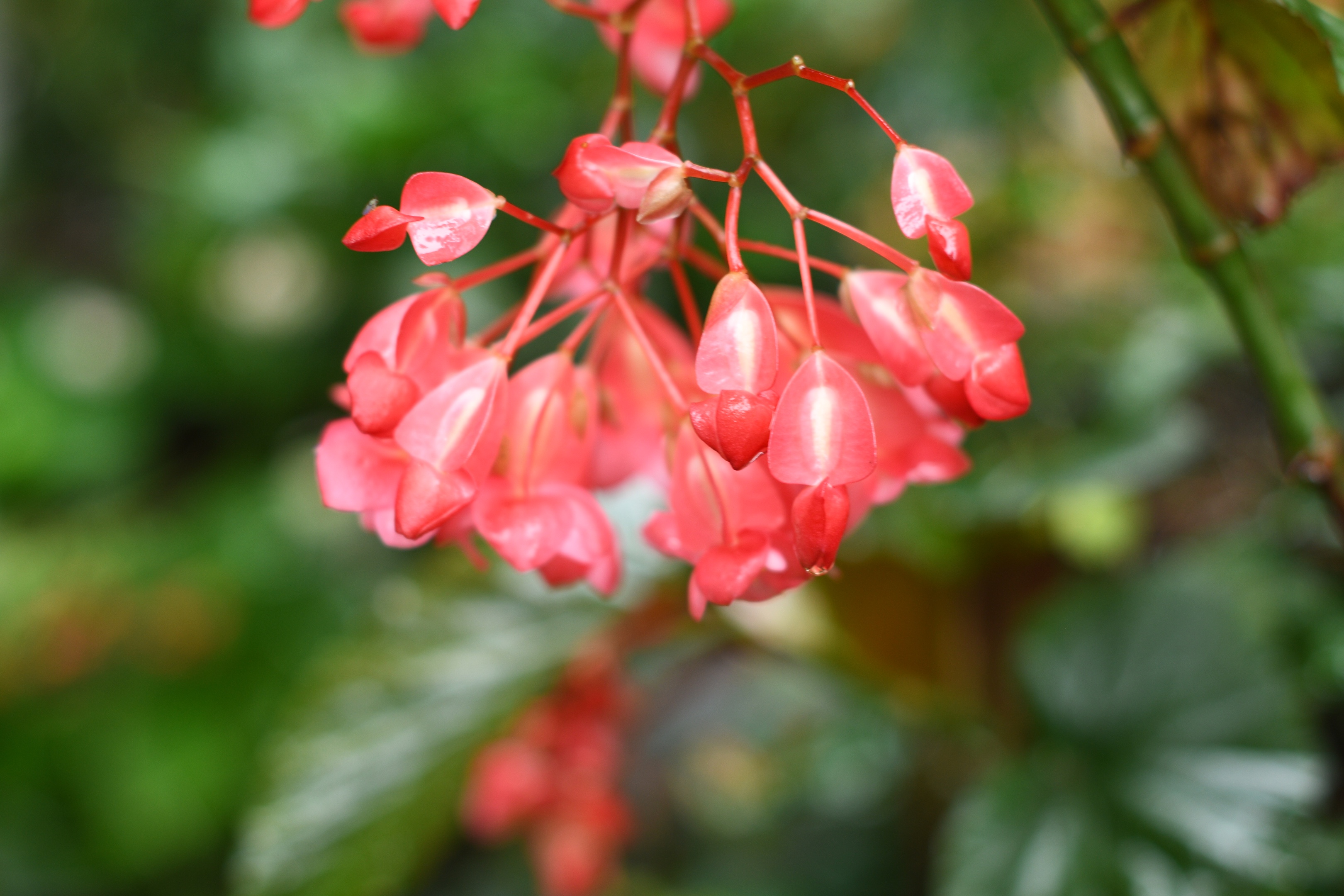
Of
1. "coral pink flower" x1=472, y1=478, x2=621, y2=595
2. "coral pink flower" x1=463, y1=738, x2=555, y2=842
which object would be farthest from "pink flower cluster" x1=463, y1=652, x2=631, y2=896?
"coral pink flower" x1=472, y1=478, x2=621, y2=595

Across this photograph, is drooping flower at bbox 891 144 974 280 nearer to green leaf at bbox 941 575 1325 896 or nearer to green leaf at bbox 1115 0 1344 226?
green leaf at bbox 1115 0 1344 226

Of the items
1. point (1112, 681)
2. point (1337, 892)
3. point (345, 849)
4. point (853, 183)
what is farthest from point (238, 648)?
point (1337, 892)

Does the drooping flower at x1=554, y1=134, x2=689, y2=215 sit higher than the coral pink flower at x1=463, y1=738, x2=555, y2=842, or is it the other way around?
the drooping flower at x1=554, y1=134, x2=689, y2=215

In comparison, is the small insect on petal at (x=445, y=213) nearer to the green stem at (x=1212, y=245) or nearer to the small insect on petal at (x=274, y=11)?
the small insect on petal at (x=274, y=11)

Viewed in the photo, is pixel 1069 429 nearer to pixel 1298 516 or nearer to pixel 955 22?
pixel 1298 516

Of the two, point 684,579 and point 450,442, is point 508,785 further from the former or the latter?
point 450,442
